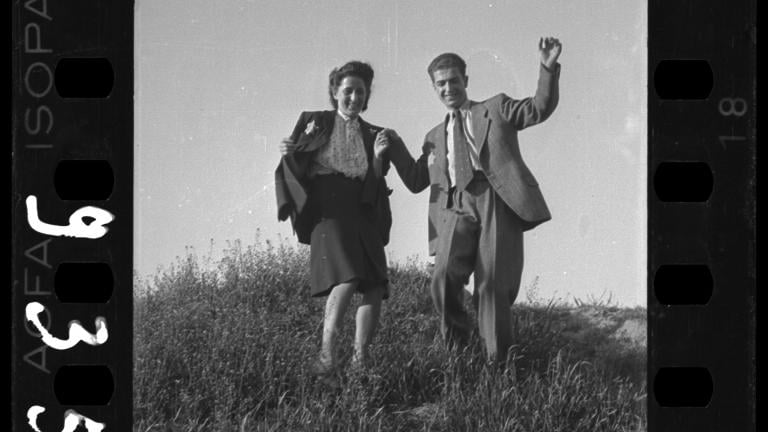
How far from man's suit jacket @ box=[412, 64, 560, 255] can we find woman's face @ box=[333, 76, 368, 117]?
29cm

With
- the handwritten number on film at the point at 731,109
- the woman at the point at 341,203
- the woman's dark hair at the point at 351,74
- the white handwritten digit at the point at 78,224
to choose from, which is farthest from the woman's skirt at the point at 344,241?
the handwritten number on film at the point at 731,109

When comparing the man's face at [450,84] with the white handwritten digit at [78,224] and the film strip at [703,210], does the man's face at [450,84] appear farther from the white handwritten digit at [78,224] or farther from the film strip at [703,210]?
the white handwritten digit at [78,224]

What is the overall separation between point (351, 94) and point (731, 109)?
141cm

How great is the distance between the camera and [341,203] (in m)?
4.30

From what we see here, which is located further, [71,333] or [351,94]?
[351,94]

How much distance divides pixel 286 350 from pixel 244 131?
33.4 inches

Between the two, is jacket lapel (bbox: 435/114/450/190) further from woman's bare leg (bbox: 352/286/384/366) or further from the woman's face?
woman's bare leg (bbox: 352/286/384/366)

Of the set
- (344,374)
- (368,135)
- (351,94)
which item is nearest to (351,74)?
(351,94)

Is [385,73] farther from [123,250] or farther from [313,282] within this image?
[123,250]

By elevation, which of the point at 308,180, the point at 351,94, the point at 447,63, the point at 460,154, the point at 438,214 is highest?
the point at 447,63

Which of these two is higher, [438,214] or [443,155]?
[443,155]

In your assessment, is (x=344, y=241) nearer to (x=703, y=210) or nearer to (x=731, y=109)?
(x=703, y=210)

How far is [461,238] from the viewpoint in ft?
14.0

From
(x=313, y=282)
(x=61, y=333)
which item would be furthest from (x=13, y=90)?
(x=313, y=282)
